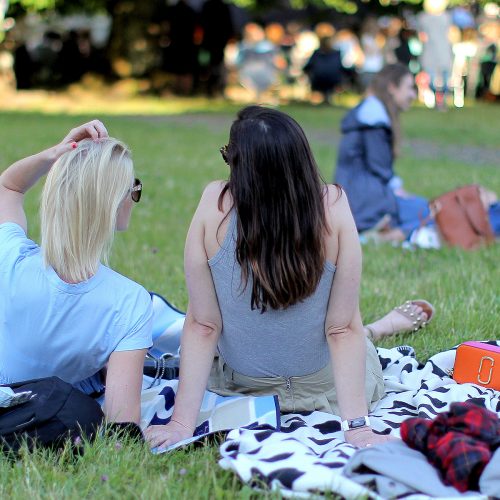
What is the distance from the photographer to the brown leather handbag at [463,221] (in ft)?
22.5

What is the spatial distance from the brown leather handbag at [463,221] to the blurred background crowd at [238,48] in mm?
14981

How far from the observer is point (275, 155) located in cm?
295

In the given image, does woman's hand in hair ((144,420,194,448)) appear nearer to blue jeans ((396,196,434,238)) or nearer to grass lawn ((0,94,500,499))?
grass lawn ((0,94,500,499))

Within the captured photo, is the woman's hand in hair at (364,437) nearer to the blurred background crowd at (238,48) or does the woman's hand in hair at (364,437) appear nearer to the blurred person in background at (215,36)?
the blurred background crowd at (238,48)

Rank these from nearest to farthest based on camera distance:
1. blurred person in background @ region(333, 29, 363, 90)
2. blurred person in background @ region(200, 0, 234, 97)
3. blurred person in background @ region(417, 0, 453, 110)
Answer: blurred person in background @ region(417, 0, 453, 110), blurred person in background @ region(333, 29, 363, 90), blurred person in background @ region(200, 0, 234, 97)

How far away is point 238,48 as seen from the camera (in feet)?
78.8

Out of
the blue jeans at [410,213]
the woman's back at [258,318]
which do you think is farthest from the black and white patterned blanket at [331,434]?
the blue jeans at [410,213]

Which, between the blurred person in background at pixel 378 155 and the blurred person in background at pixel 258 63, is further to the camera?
the blurred person in background at pixel 258 63

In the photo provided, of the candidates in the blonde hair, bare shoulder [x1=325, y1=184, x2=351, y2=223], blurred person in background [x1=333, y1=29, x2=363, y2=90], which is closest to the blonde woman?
the blonde hair

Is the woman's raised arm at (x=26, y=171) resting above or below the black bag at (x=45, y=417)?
above

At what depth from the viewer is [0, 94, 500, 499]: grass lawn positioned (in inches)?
112

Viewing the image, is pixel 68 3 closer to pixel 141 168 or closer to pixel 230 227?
pixel 141 168

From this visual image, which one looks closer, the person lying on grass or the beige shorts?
the person lying on grass

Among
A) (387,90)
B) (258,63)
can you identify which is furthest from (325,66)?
(387,90)
